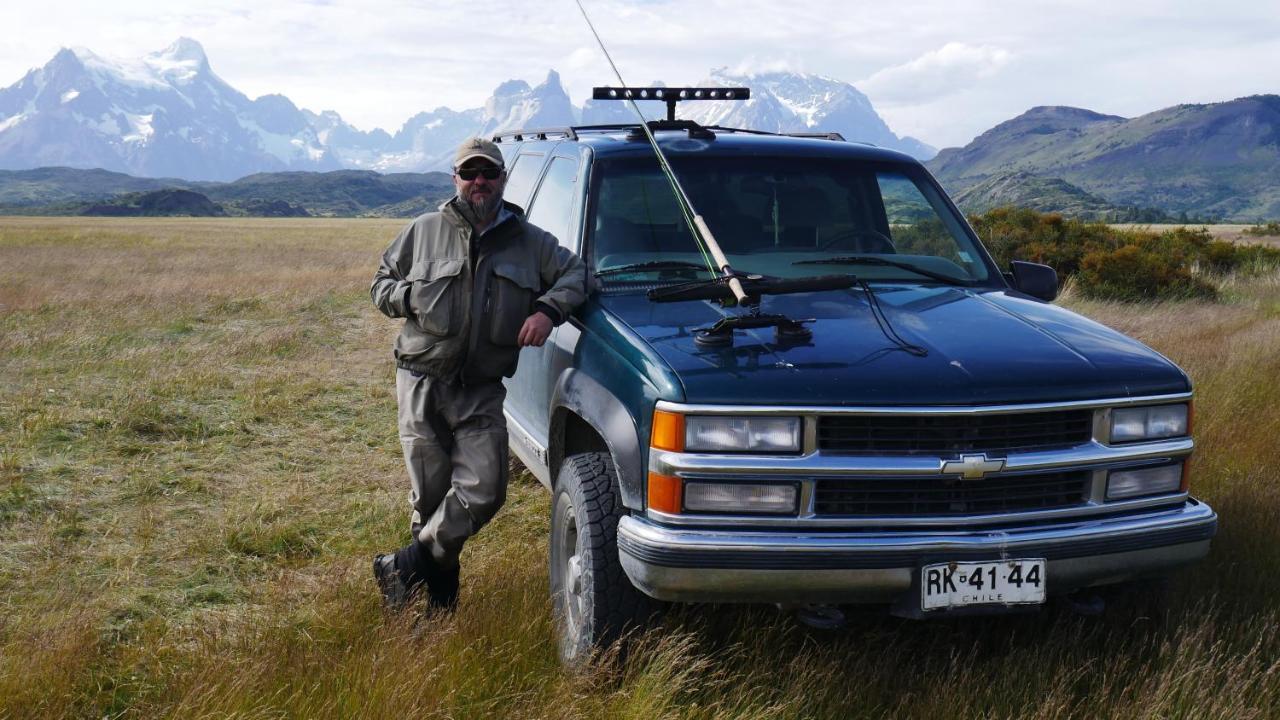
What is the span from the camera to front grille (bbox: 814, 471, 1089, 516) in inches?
118

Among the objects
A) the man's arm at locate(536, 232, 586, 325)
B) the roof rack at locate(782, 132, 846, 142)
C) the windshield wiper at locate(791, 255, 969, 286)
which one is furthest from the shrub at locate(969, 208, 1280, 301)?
the man's arm at locate(536, 232, 586, 325)

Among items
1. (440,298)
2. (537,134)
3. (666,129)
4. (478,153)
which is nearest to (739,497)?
(440,298)

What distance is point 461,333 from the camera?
12.2ft

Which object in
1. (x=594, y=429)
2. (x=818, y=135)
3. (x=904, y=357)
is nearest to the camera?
(x=904, y=357)

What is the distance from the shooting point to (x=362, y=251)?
112 feet

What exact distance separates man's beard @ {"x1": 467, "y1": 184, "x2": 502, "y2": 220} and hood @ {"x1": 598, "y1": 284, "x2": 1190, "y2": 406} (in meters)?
0.52

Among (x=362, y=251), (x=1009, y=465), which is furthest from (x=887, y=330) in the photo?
(x=362, y=251)

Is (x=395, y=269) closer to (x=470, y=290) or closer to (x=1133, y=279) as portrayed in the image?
(x=470, y=290)

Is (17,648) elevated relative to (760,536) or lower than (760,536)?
lower

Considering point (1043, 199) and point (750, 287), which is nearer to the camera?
point (750, 287)

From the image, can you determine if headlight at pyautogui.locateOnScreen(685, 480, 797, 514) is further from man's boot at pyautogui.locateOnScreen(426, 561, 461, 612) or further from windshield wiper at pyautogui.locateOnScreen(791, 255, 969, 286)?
windshield wiper at pyautogui.locateOnScreen(791, 255, 969, 286)

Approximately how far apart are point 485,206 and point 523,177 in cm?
191

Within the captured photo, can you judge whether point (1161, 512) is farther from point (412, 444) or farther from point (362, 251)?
point (362, 251)

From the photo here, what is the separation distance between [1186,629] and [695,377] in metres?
1.88
